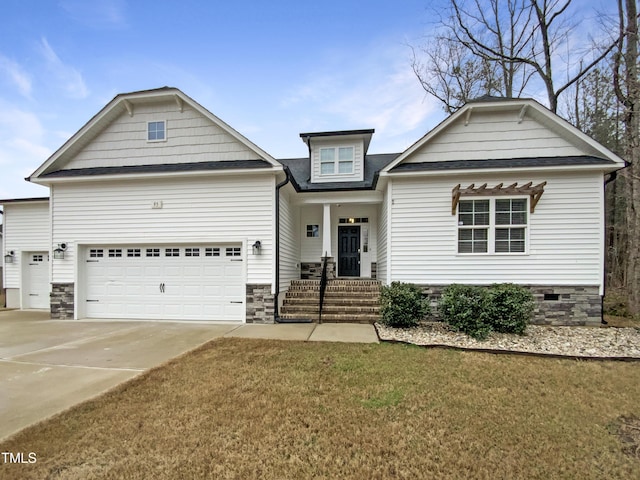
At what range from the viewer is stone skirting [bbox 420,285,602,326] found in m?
7.88

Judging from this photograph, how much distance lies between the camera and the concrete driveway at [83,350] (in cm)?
378

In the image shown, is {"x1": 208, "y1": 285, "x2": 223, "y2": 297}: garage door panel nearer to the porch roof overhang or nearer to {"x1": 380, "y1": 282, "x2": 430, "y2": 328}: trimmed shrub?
{"x1": 380, "y1": 282, "x2": 430, "y2": 328}: trimmed shrub

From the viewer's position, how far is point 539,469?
2.51 meters

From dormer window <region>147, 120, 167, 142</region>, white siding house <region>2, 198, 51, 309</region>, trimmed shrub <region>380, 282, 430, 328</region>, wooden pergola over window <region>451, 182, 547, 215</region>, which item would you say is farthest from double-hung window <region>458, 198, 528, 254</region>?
white siding house <region>2, 198, 51, 309</region>

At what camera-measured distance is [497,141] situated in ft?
28.0

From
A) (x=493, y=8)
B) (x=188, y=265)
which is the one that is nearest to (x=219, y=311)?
(x=188, y=265)

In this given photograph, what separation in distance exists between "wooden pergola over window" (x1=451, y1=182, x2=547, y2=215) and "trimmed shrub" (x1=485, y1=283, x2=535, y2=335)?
2.57 metres

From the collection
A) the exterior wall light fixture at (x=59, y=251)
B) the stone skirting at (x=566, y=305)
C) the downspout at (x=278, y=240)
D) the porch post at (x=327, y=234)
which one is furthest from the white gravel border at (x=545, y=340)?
the exterior wall light fixture at (x=59, y=251)

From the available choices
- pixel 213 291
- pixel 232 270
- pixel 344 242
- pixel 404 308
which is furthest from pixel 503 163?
pixel 213 291

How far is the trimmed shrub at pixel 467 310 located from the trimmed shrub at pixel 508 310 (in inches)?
5.6

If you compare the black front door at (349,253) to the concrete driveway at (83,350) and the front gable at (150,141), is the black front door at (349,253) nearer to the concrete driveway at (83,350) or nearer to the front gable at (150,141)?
the concrete driveway at (83,350)

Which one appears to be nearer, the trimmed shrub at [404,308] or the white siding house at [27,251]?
the trimmed shrub at [404,308]

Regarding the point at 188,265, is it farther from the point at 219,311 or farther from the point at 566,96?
the point at 566,96

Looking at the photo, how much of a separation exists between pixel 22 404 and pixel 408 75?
1769 centimetres
